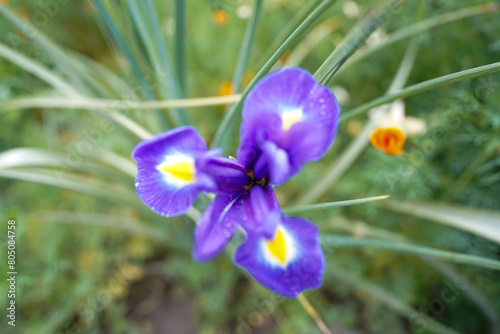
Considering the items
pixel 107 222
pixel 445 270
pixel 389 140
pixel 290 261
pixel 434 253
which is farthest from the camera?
pixel 107 222

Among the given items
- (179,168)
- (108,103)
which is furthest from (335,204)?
(108,103)

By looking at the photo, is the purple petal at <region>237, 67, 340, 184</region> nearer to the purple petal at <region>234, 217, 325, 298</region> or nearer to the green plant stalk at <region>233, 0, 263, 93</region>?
the purple petal at <region>234, 217, 325, 298</region>

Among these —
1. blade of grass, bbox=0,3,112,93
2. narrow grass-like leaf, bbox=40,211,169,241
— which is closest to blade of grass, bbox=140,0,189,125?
blade of grass, bbox=0,3,112,93

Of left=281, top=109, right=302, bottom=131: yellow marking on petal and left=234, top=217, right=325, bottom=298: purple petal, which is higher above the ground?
left=281, top=109, right=302, bottom=131: yellow marking on petal

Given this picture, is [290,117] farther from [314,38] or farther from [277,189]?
[314,38]

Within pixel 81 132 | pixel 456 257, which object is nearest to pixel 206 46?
pixel 81 132

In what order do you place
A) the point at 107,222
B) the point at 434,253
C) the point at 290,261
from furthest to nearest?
1. the point at 107,222
2. the point at 434,253
3. the point at 290,261

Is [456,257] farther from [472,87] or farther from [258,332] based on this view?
[258,332]
